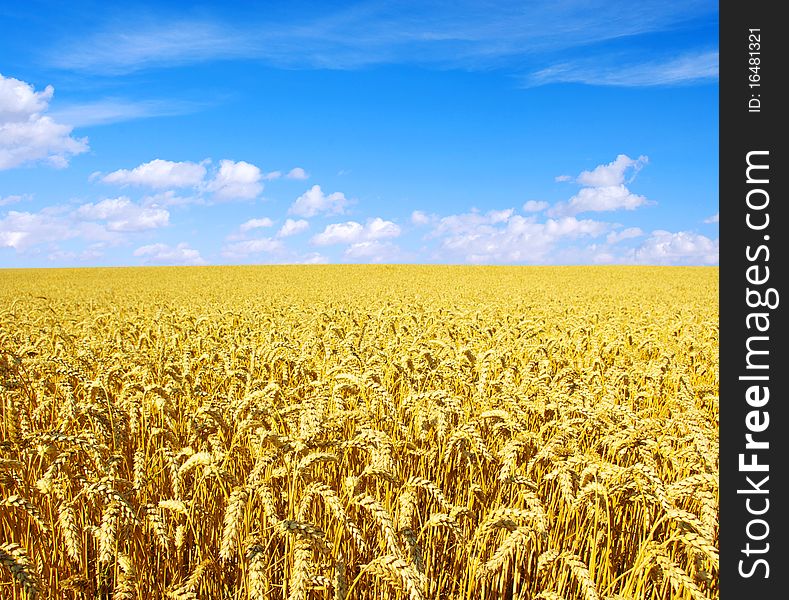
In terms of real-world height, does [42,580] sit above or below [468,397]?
below

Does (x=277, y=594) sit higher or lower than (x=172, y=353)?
lower

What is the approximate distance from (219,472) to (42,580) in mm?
883

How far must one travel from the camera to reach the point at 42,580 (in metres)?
2.55

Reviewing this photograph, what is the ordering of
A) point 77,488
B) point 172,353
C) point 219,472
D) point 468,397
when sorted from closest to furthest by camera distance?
point 219,472 < point 77,488 < point 468,397 < point 172,353

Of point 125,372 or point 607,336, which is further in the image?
point 607,336

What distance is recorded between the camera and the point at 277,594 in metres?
2.69

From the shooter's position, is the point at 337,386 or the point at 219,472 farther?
the point at 337,386

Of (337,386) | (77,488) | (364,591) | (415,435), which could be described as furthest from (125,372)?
(364,591)

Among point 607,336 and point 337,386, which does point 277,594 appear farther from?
point 607,336
